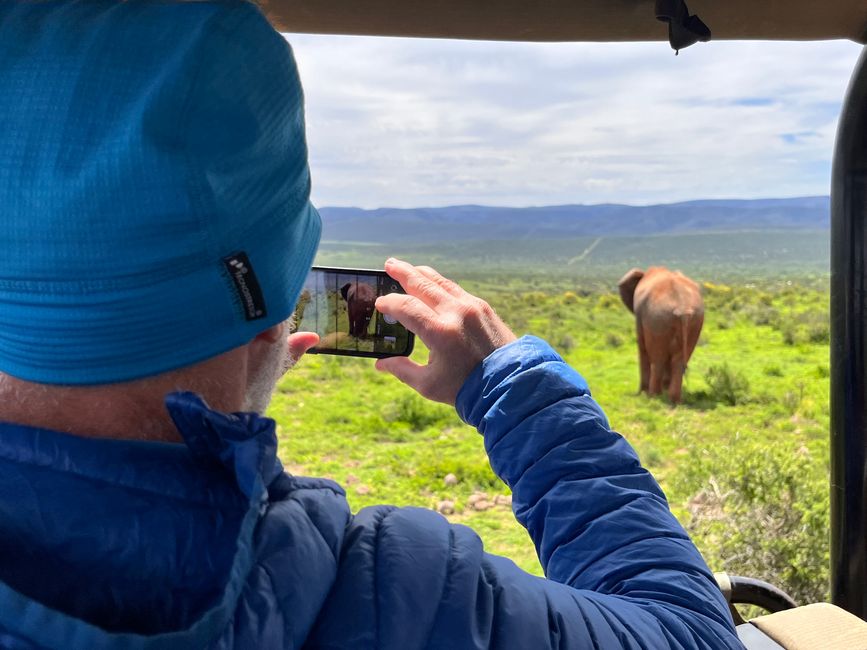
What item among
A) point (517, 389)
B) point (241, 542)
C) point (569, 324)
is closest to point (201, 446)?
point (241, 542)

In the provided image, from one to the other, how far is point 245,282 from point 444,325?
27 centimetres

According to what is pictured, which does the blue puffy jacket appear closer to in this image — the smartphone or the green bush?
the smartphone

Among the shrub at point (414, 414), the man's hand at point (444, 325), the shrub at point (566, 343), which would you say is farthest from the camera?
the shrub at point (566, 343)

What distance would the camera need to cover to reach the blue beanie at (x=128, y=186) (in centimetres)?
49

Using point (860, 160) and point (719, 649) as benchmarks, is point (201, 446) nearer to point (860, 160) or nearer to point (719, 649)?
point (719, 649)

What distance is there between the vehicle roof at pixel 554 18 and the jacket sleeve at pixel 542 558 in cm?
65

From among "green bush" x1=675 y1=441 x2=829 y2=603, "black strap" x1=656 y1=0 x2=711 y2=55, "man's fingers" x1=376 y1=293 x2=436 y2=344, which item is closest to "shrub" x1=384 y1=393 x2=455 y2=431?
"green bush" x1=675 y1=441 x2=829 y2=603

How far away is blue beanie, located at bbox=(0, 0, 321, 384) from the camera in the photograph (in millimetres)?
485

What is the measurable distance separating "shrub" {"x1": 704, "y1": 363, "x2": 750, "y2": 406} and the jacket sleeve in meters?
4.20

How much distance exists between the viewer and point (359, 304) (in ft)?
2.98

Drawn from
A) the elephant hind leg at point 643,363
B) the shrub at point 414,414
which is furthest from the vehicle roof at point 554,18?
the elephant hind leg at point 643,363

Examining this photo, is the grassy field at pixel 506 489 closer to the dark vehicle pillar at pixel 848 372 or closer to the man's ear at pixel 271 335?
the dark vehicle pillar at pixel 848 372

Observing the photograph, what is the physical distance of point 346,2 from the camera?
1153mm

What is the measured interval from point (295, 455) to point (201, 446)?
2343mm
